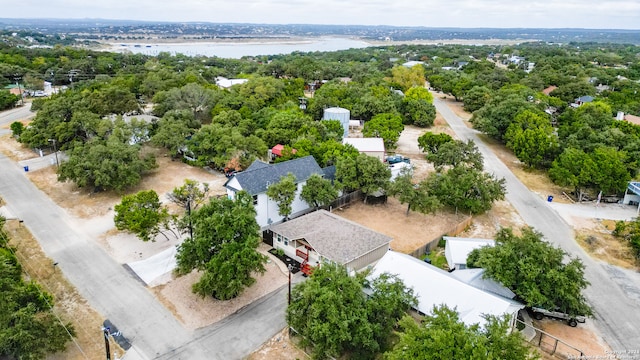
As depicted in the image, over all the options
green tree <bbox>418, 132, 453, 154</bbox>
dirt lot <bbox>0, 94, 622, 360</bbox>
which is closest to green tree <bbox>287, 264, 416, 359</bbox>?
dirt lot <bbox>0, 94, 622, 360</bbox>

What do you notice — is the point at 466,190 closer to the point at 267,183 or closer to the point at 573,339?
the point at 573,339

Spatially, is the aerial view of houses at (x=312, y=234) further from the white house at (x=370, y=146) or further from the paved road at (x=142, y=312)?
the white house at (x=370, y=146)

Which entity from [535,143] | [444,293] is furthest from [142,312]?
[535,143]

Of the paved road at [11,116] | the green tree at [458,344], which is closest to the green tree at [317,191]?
the green tree at [458,344]

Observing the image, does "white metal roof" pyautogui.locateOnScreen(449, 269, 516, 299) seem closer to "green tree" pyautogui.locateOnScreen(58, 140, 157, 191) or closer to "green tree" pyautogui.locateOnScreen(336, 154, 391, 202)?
"green tree" pyautogui.locateOnScreen(336, 154, 391, 202)

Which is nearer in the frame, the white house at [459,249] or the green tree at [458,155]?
the white house at [459,249]

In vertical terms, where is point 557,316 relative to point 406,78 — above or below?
below
